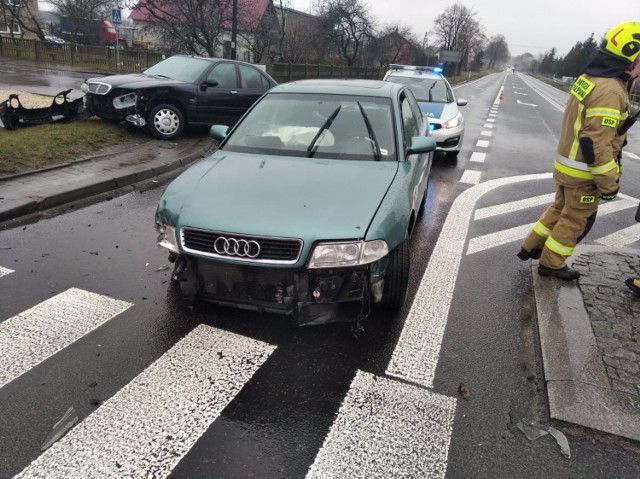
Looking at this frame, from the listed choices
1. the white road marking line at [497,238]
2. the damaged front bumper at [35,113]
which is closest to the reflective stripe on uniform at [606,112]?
the white road marking line at [497,238]

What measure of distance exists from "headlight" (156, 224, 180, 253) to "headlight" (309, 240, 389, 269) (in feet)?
3.19

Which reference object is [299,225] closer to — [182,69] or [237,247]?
[237,247]

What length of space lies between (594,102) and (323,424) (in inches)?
128

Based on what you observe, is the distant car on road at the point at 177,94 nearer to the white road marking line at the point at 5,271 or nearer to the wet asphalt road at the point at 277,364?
the wet asphalt road at the point at 277,364

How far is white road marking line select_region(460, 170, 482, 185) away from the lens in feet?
28.6

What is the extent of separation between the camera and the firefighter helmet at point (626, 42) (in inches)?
147

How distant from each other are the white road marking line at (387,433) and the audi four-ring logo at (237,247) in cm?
107

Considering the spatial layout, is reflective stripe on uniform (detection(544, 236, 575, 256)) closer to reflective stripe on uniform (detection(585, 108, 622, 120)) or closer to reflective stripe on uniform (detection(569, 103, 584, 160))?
reflective stripe on uniform (detection(569, 103, 584, 160))

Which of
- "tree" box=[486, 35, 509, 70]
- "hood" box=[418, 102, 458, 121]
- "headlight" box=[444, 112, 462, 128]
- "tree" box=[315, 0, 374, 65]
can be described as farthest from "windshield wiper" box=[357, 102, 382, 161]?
"tree" box=[486, 35, 509, 70]

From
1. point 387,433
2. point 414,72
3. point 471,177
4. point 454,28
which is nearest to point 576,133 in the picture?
point 387,433

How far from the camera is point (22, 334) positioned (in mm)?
3340

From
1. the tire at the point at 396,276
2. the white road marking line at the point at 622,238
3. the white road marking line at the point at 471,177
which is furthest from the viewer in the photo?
the white road marking line at the point at 471,177

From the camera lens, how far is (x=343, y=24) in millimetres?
41000

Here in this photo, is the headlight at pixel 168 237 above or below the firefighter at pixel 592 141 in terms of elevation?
below
